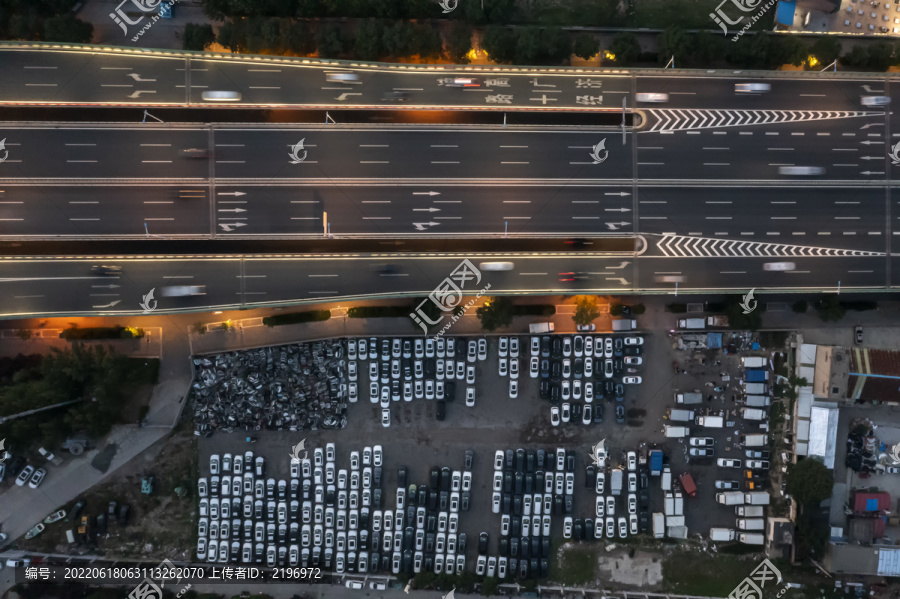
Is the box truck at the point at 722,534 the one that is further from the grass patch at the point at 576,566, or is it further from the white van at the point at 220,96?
the white van at the point at 220,96

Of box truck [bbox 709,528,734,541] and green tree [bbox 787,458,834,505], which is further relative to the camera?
box truck [bbox 709,528,734,541]

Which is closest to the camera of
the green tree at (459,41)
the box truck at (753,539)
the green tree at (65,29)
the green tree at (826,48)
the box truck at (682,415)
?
the green tree at (65,29)

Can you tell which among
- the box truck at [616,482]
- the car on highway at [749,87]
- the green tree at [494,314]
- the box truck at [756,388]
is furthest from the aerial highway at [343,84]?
the box truck at [616,482]

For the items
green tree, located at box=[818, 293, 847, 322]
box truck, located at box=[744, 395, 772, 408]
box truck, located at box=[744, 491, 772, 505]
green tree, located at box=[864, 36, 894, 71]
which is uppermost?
green tree, located at box=[864, 36, 894, 71]

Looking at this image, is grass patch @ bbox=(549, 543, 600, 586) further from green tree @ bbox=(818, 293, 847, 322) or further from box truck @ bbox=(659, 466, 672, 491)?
green tree @ bbox=(818, 293, 847, 322)

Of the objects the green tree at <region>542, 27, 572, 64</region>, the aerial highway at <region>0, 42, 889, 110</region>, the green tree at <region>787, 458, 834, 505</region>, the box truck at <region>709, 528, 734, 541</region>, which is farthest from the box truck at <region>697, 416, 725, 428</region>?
the green tree at <region>542, 27, 572, 64</region>

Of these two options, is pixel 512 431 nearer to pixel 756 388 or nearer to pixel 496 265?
pixel 496 265

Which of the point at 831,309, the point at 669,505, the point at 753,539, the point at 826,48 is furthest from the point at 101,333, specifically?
the point at 826,48
